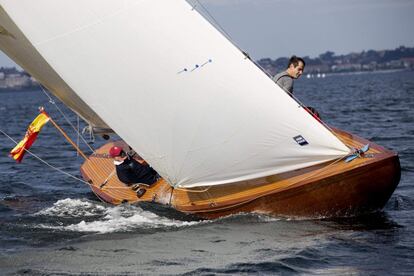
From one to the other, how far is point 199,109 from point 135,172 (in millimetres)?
2629

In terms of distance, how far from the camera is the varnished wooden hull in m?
10.4

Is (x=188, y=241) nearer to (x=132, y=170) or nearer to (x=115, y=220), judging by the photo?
(x=115, y=220)

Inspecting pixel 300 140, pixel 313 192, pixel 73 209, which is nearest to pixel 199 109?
pixel 300 140

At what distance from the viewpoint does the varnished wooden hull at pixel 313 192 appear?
34.2 ft

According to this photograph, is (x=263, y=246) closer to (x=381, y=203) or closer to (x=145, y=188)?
(x=381, y=203)

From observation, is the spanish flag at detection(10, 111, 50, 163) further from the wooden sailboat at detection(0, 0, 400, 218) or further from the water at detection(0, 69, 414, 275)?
the wooden sailboat at detection(0, 0, 400, 218)

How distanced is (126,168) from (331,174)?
11.7 feet

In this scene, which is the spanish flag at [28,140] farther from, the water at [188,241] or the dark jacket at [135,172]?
the dark jacket at [135,172]

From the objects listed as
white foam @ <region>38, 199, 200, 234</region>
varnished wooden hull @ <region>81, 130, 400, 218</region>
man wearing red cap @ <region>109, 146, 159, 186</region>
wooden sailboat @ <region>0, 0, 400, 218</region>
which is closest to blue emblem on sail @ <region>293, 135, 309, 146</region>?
wooden sailboat @ <region>0, 0, 400, 218</region>

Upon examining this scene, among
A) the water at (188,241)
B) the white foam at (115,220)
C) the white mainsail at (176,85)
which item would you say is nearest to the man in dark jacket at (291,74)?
the white mainsail at (176,85)

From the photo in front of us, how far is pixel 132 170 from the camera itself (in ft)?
41.9

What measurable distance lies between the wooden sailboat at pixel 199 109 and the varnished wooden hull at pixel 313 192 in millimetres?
15

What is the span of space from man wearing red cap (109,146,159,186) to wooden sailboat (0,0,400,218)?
4.98 feet

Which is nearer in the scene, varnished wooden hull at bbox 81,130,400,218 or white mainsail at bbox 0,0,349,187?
white mainsail at bbox 0,0,349,187
